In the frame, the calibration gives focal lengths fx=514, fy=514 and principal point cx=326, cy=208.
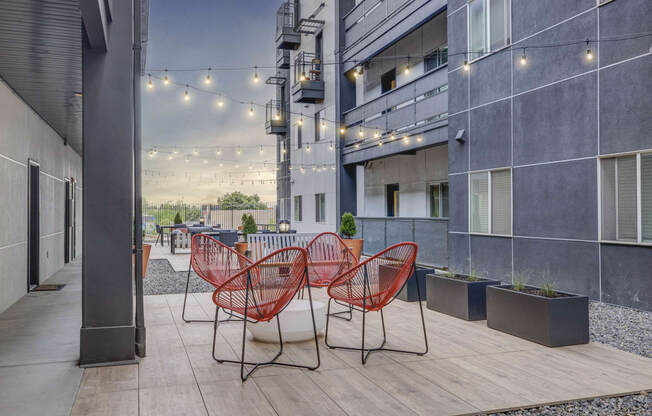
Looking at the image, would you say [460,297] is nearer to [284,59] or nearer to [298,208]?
[298,208]

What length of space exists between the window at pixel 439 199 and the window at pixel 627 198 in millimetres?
6345

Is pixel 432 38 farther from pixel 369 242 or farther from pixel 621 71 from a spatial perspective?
pixel 621 71

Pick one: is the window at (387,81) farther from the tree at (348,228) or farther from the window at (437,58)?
the tree at (348,228)

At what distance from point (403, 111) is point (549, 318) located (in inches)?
358

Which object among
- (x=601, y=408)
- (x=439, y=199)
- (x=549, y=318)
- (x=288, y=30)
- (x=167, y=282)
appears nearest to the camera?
(x=601, y=408)

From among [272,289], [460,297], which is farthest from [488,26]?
[272,289]

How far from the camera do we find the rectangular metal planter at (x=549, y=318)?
4285 millimetres

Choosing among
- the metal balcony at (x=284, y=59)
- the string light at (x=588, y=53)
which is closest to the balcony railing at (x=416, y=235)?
the string light at (x=588, y=53)

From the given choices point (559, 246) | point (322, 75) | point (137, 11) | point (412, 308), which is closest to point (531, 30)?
point (559, 246)

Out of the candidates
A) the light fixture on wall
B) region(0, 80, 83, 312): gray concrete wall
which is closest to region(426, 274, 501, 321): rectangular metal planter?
the light fixture on wall

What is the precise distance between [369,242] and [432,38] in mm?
5558

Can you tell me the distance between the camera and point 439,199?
1349 centimetres

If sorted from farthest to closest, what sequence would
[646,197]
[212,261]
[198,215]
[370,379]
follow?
1. [198,215]
2. [646,197]
3. [212,261]
4. [370,379]

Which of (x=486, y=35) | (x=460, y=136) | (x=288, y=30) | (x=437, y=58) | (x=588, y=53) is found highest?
(x=288, y=30)
